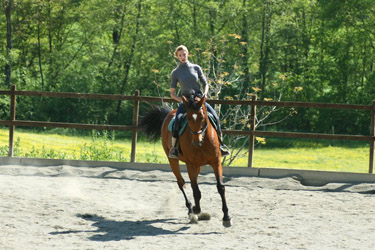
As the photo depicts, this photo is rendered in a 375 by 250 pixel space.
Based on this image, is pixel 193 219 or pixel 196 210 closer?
pixel 193 219

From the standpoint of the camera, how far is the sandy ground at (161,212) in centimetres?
609

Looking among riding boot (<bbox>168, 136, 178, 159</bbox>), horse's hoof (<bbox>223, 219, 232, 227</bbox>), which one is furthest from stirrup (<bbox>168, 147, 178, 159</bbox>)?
horse's hoof (<bbox>223, 219, 232, 227</bbox>)

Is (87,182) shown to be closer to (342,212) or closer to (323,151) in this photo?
(342,212)

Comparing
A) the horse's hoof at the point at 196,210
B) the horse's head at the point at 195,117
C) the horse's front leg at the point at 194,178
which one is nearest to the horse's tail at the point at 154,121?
the horse's front leg at the point at 194,178

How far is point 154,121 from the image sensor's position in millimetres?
9117

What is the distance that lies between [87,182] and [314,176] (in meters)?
4.03

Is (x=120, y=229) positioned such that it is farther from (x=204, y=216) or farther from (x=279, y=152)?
(x=279, y=152)

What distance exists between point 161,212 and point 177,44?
21665mm

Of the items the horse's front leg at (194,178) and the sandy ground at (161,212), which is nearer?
the sandy ground at (161,212)

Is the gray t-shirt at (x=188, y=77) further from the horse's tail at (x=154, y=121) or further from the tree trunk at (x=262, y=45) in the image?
the tree trunk at (x=262, y=45)

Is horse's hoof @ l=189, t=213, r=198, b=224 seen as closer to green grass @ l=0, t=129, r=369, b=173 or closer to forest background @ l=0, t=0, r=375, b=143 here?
green grass @ l=0, t=129, r=369, b=173

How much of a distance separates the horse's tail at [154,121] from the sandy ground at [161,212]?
3.11 feet

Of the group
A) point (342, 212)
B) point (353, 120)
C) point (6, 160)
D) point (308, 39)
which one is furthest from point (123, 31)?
point (342, 212)

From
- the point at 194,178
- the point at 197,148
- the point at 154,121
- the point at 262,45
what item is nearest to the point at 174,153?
the point at 194,178
